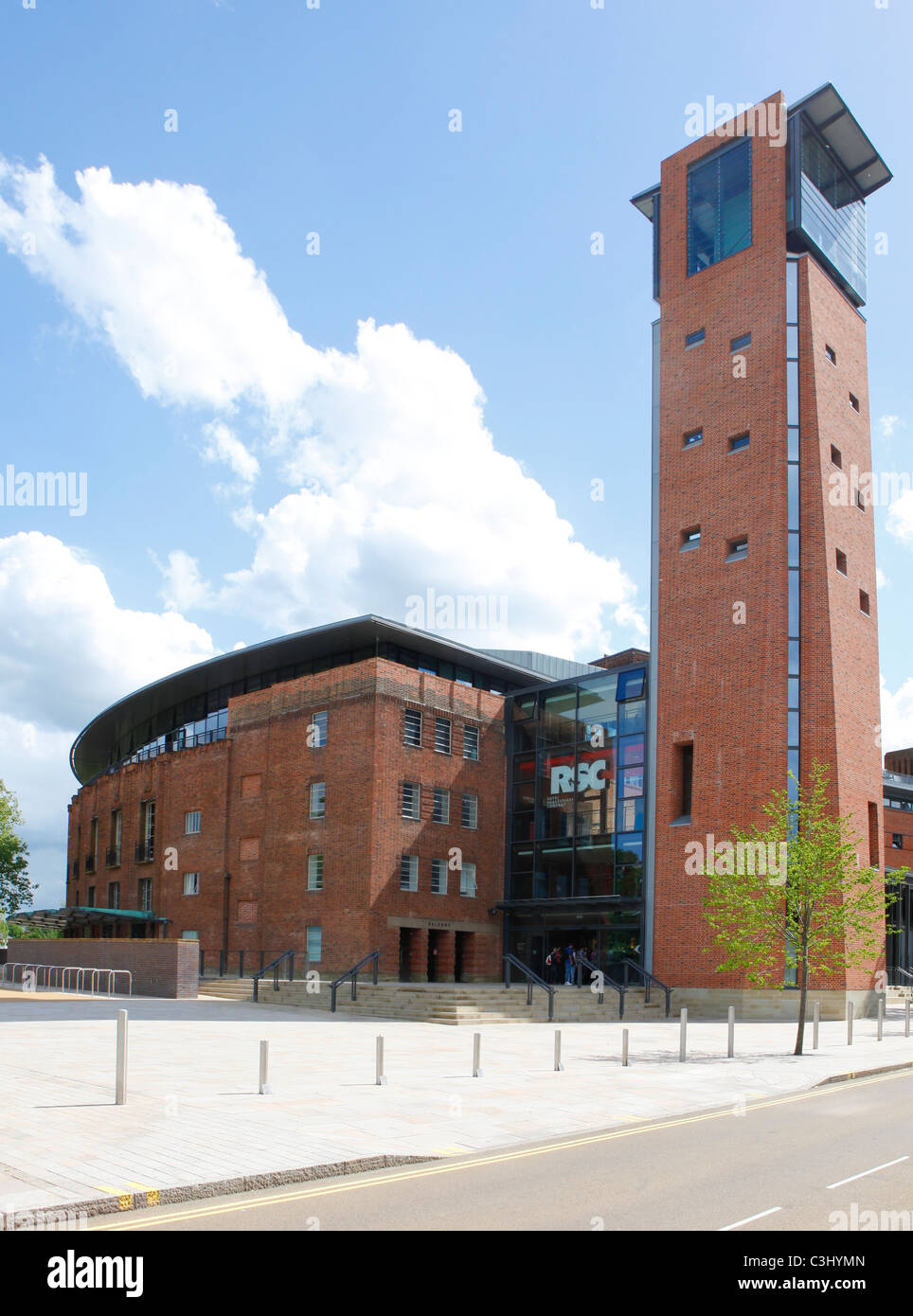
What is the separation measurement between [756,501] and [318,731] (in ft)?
56.6

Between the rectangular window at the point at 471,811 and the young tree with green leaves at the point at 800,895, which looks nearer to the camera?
the young tree with green leaves at the point at 800,895

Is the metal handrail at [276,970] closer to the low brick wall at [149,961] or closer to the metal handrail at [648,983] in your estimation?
the low brick wall at [149,961]

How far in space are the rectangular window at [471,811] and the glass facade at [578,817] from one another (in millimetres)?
1671

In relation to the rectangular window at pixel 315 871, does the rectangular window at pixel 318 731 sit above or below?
above

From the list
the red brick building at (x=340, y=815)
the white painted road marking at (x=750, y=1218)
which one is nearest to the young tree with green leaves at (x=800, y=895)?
the red brick building at (x=340, y=815)

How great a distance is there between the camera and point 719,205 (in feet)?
136

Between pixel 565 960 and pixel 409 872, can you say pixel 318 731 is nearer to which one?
pixel 409 872

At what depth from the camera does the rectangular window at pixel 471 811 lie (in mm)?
41781

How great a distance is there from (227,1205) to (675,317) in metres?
38.8

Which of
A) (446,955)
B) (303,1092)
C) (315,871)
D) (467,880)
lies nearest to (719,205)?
(467,880)

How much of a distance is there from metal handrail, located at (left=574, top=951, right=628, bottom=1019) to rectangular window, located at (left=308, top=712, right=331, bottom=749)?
1161cm

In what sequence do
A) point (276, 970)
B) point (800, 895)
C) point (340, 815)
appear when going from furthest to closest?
point (340, 815), point (276, 970), point (800, 895)

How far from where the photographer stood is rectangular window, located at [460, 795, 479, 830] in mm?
41781

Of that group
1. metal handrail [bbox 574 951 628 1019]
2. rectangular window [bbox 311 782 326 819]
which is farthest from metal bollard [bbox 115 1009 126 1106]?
rectangular window [bbox 311 782 326 819]
